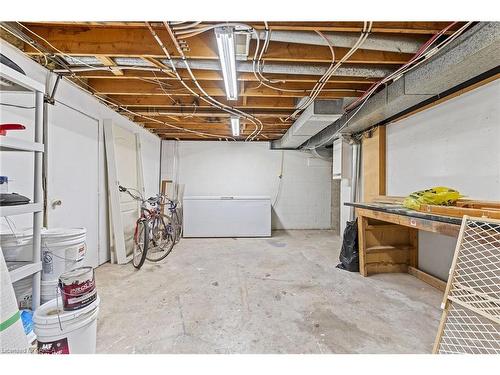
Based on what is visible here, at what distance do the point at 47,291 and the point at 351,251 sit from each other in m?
3.22

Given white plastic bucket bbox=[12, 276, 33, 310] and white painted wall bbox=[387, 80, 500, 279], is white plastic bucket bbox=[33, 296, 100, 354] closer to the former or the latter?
white plastic bucket bbox=[12, 276, 33, 310]

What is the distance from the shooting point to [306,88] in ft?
9.82

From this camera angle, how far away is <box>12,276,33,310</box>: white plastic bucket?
1498mm

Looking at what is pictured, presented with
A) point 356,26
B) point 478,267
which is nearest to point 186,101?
point 356,26

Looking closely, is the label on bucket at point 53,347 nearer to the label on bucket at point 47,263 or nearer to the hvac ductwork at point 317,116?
the label on bucket at point 47,263

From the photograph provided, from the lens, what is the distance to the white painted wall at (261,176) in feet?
20.1

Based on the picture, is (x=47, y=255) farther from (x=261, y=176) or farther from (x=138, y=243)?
(x=261, y=176)

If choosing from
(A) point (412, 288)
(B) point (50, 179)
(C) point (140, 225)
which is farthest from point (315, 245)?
(B) point (50, 179)

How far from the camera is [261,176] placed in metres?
6.22

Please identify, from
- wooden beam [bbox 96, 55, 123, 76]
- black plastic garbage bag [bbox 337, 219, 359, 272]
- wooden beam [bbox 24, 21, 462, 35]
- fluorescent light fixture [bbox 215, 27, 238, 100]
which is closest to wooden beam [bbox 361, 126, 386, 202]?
black plastic garbage bag [bbox 337, 219, 359, 272]

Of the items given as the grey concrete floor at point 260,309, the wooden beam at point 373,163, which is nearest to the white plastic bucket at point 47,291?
the grey concrete floor at point 260,309

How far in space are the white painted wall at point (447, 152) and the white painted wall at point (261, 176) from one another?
2.69 meters
